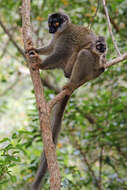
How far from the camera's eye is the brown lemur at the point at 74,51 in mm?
4980

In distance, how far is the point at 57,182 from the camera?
3037mm

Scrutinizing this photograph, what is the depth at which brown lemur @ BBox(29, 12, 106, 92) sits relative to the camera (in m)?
4.98

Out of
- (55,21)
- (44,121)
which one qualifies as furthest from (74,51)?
(44,121)

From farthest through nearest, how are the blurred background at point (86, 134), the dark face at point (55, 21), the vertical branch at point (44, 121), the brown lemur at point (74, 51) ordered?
1. the dark face at point (55, 21)
2. the brown lemur at point (74, 51)
3. the blurred background at point (86, 134)
4. the vertical branch at point (44, 121)

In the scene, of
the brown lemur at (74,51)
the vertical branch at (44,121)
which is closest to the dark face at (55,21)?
the brown lemur at (74,51)

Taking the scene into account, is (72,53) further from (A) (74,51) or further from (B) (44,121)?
(B) (44,121)

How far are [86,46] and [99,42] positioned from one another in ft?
2.01

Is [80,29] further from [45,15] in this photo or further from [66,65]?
[45,15]

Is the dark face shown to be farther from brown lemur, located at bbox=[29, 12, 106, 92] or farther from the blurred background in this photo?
the blurred background

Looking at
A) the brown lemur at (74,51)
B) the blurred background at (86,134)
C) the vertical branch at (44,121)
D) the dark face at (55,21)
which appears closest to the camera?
the vertical branch at (44,121)

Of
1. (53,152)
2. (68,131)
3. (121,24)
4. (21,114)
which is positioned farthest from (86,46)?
(21,114)

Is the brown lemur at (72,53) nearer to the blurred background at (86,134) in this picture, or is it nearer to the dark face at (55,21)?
the dark face at (55,21)

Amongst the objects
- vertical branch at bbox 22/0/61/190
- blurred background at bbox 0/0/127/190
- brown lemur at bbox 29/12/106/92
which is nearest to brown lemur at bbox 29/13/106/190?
brown lemur at bbox 29/12/106/92

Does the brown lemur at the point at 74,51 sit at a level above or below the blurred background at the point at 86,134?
above
